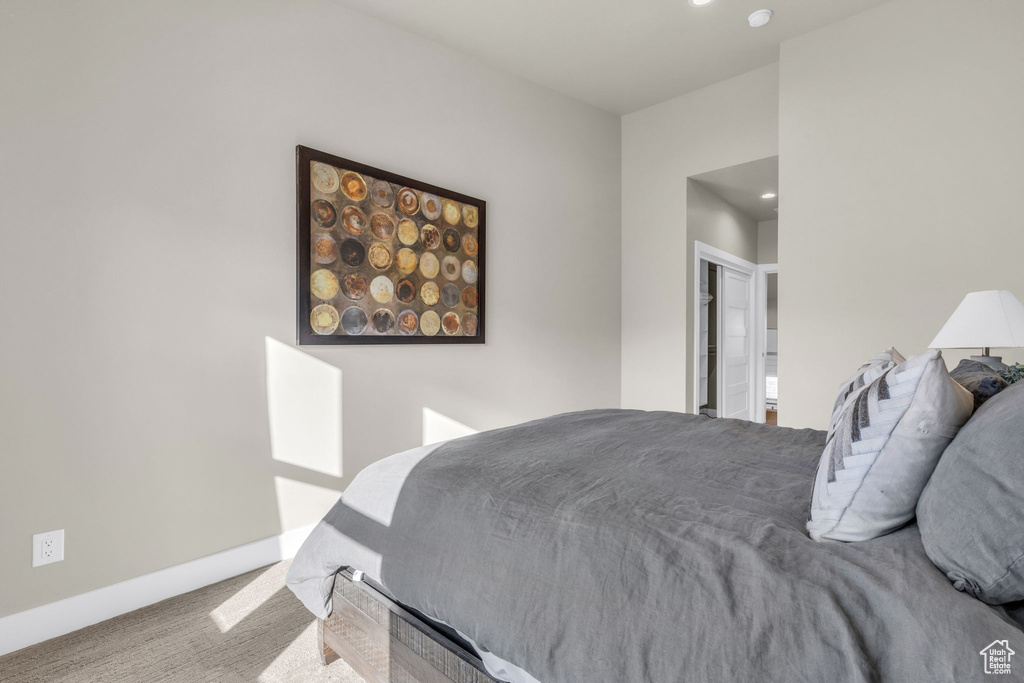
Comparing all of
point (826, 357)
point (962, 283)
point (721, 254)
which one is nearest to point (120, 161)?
point (826, 357)

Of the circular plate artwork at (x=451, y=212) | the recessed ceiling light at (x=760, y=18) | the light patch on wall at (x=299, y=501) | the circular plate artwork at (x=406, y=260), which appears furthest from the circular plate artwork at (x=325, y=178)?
the recessed ceiling light at (x=760, y=18)

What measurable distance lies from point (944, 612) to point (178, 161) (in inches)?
110

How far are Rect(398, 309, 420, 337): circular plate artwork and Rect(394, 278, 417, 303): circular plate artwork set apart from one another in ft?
0.23

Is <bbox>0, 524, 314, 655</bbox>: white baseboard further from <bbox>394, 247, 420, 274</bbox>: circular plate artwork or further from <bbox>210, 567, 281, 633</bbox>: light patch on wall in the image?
<bbox>394, 247, 420, 274</bbox>: circular plate artwork

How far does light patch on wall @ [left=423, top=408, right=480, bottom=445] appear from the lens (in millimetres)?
3170

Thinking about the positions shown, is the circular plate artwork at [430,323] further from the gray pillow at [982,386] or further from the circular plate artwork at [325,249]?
the gray pillow at [982,386]

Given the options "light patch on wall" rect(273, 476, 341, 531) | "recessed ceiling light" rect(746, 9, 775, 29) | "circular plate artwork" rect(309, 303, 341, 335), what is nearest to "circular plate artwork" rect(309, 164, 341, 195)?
"circular plate artwork" rect(309, 303, 341, 335)

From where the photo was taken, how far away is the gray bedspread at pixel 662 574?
2.58 feet

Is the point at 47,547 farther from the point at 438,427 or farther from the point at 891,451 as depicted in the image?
the point at 891,451

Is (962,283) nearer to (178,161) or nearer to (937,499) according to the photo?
(937,499)

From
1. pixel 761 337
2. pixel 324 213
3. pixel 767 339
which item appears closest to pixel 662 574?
pixel 324 213

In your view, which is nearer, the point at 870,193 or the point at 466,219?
the point at 870,193

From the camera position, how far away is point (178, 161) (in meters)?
2.24
